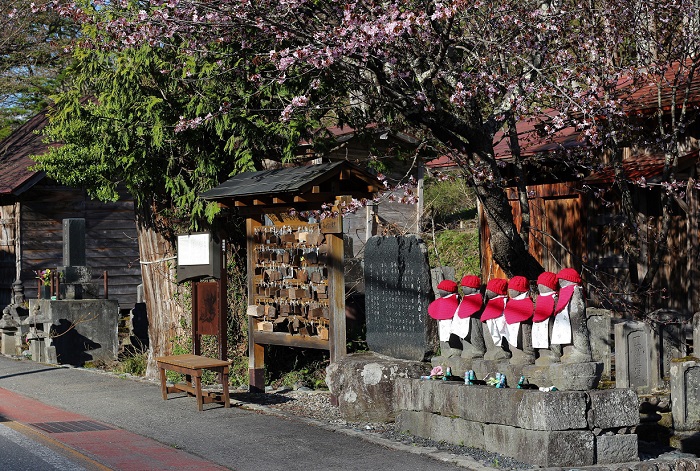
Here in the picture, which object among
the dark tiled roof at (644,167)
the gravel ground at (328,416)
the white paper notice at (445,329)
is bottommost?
the gravel ground at (328,416)

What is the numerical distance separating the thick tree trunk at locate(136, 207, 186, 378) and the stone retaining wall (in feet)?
23.6

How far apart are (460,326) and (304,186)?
2.84 metres

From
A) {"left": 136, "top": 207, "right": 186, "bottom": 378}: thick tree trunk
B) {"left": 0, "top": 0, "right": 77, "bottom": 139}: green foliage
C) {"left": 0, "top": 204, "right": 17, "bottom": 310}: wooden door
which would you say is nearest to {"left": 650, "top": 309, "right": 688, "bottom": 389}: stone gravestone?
{"left": 136, "top": 207, "right": 186, "bottom": 378}: thick tree trunk

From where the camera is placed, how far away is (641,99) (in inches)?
580

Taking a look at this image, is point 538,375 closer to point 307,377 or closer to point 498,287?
point 498,287

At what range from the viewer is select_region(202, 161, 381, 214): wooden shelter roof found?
448 inches

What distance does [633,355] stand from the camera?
11164mm

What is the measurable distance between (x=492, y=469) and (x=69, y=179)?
29.2 ft

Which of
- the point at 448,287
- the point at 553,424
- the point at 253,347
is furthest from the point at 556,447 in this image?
the point at 253,347

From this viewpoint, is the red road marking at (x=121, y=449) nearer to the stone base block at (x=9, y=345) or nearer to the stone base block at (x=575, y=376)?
the stone base block at (x=575, y=376)

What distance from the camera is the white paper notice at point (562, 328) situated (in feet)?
27.6

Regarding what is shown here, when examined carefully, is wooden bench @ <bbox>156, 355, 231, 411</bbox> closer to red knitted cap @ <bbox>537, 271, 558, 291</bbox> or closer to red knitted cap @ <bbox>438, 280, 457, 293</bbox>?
red knitted cap @ <bbox>438, 280, 457, 293</bbox>

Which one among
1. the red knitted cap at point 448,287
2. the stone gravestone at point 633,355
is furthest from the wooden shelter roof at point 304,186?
the stone gravestone at point 633,355

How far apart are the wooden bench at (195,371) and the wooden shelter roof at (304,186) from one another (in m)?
2.16
